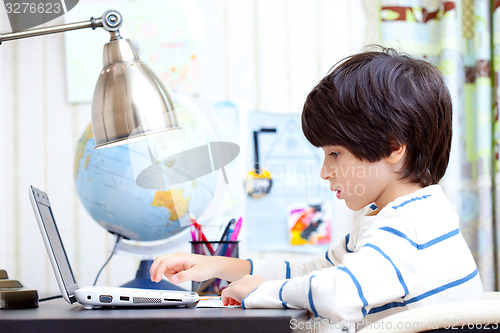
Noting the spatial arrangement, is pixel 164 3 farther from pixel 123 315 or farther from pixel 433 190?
pixel 123 315

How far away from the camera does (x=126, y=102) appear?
38.0 inches

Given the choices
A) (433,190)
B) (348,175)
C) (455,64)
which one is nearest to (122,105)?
(348,175)

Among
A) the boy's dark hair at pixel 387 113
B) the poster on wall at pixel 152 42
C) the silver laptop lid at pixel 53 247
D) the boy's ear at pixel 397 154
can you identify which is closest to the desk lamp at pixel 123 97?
the silver laptop lid at pixel 53 247

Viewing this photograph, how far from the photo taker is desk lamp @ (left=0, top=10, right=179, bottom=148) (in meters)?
0.96

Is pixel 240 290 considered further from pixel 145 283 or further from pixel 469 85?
pixel 469 85

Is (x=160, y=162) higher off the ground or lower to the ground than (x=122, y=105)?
lower

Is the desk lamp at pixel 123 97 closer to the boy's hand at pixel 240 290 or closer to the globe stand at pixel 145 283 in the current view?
the boy's hand at pixel 240 290

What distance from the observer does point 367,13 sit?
6.09 ft

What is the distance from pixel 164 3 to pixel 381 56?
43.4 inches

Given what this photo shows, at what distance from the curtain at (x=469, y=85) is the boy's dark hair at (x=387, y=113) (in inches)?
29.9

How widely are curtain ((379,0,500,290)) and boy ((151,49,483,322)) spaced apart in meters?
0.78

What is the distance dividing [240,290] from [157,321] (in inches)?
7.3

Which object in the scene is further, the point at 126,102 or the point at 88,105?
the point at 88,105

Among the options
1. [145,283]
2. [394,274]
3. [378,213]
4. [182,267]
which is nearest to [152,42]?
[145,283]
